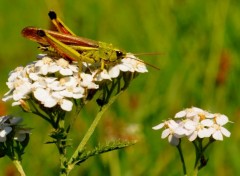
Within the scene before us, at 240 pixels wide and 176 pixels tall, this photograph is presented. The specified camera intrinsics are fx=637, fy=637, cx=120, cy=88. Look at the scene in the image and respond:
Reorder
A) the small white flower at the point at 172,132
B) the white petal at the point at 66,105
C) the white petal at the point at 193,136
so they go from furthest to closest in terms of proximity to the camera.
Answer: the small white flower at the point at 172,132
the white petal at the point at 193,136
the white petal at the point at 66,105

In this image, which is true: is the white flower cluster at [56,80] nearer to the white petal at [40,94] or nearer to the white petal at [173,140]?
the white petal at [40,94]

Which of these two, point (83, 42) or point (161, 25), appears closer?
point (83, 42)

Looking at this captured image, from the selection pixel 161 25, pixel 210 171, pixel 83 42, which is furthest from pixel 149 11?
pixel 83 42

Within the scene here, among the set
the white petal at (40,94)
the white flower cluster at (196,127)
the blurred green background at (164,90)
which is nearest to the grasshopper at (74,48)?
the white petal at (40,94)

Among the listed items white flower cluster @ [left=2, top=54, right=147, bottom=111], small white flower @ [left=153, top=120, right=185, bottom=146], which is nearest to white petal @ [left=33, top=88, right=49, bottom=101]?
white flower cluster @ [left=2, top=54, right=147, bottom=111]

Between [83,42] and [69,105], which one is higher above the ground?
[83,42]

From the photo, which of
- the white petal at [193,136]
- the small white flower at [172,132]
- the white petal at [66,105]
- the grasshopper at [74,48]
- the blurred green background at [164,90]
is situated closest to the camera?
→ the white petal at [66,105]

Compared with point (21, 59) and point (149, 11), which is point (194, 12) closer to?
point (149, 11)
